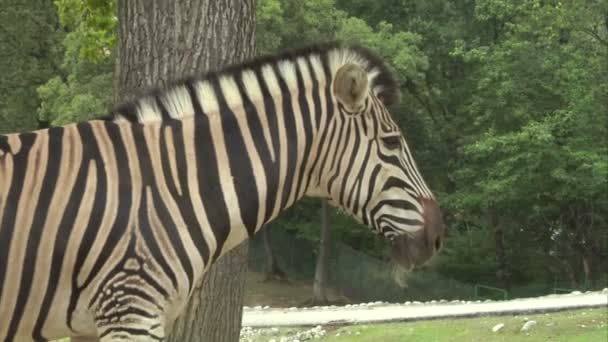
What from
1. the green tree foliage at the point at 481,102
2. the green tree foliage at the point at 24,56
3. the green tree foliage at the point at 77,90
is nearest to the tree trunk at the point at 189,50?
the green tree foliage at the point at 77,90

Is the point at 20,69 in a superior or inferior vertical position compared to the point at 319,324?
superior

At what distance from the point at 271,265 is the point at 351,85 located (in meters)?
30.6

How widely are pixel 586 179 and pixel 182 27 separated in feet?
68.2

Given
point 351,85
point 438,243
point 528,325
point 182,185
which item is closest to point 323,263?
point 528,325

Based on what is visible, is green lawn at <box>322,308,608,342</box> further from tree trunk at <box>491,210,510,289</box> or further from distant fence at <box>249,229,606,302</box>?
tree trunk at <box>491,210,510,289</box>

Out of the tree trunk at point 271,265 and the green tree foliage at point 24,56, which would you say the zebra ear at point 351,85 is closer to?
the green tree foliage at point 24,56

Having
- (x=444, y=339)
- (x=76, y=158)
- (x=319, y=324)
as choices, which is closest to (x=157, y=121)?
(x=76, y=158)

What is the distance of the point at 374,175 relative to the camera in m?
3.75

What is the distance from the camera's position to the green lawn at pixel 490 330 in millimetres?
11578

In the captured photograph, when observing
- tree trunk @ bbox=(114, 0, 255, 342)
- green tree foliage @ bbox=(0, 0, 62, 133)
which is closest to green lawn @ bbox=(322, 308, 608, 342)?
tree trunk @ bbox=(114, 0, 255, 342)

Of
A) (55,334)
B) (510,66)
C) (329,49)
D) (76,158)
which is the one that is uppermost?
(510,66)

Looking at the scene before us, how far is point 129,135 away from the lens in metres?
3.65

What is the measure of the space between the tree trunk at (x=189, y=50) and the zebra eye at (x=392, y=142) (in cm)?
173

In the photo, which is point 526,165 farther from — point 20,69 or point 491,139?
point 20,69
